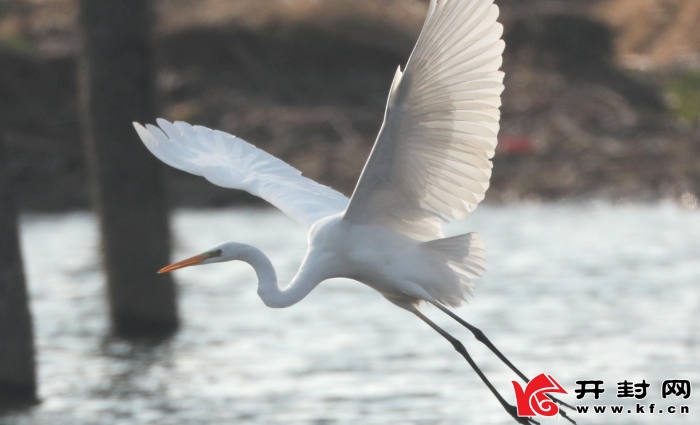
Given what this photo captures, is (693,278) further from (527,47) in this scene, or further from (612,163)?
(527,47)

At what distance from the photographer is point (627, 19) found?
2405 cm

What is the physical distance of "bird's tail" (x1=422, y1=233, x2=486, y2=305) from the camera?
244 inches

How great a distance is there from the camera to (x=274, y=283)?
6.21 metres

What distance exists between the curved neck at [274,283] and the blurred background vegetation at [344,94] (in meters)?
9.86

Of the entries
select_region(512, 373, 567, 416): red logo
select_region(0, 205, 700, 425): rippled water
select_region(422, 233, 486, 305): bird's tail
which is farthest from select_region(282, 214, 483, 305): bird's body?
select_region(0, 205, 700, 425): rippled water

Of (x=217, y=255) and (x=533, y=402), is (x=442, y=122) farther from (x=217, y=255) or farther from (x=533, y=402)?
(x=533, y=402)

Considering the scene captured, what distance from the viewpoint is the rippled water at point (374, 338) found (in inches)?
339

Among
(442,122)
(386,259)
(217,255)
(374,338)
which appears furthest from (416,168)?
(374,338)

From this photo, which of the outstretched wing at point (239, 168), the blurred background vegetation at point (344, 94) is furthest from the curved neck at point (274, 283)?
the blurred background vegetation at point (344, 94)

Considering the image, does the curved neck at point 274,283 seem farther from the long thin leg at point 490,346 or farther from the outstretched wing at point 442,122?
the long thin leg at point 490,346

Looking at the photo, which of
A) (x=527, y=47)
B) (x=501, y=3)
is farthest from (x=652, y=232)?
(x=501, y=3)

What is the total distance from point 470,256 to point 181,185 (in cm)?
1200

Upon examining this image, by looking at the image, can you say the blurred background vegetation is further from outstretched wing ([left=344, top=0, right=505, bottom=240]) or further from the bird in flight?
outstretched wing ([left=344, top=0, right=505, bottom=240])

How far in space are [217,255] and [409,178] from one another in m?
1.11
